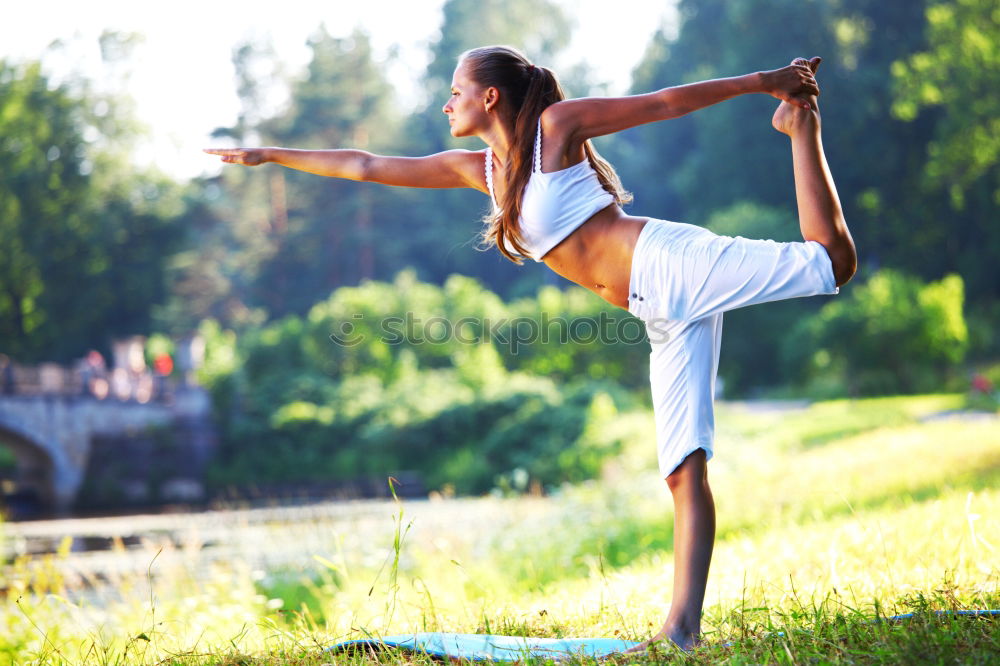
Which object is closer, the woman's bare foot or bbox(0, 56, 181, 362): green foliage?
the woman's bare foot

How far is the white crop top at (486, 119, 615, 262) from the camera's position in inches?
115

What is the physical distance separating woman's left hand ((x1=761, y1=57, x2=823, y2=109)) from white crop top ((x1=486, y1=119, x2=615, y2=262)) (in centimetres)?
58

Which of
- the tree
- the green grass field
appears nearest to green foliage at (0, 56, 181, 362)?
the green grass field

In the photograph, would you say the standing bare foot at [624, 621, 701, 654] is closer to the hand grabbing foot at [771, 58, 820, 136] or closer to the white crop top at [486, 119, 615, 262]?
the white crop top at [486, 119, 615, 262]

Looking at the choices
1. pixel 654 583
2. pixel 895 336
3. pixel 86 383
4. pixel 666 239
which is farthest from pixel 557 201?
pixel 895 336

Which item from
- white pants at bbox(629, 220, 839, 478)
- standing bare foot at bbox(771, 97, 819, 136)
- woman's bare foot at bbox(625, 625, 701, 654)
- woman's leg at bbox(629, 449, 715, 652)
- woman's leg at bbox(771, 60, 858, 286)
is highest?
standing bare foot at bbox(771, 97, 819, 136)

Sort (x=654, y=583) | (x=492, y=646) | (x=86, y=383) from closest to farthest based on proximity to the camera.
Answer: (x=492, y=646), (x=654, y=583), (x=86, y=383)

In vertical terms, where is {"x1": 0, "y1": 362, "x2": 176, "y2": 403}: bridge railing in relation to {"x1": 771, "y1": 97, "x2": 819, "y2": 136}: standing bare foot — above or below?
below

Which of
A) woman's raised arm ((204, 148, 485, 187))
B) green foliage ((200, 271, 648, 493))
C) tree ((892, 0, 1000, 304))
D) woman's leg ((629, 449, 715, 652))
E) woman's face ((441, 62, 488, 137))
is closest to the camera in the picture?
woman's leg ((629, 449, 715, 652))

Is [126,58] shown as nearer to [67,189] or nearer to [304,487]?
[67,189]

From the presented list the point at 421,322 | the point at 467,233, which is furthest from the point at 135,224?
the point at 467,233

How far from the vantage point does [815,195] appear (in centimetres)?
284

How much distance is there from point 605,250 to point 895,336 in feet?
81.8

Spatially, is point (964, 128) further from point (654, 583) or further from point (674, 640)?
point (674, 640)
